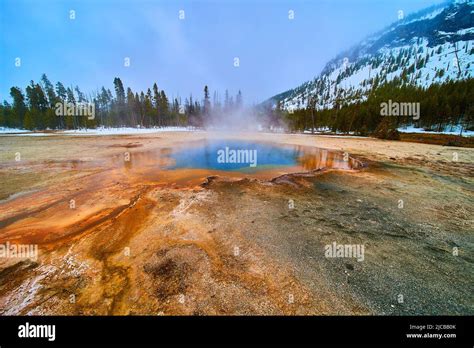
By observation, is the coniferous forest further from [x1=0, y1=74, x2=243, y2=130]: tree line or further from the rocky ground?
the rocky ground

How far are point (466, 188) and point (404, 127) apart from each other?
220 feet

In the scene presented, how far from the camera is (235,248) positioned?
5344 millimetres

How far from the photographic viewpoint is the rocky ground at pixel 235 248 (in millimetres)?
3713

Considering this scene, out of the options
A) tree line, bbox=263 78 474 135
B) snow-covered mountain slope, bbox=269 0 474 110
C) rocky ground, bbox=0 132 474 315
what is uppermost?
snow-covered mountain slope, bbox=269 0 474 110

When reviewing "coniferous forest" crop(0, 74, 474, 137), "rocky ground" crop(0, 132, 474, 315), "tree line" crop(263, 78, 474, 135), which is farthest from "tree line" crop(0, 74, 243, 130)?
"rocky ground" crop(0, 132, 474, 315)

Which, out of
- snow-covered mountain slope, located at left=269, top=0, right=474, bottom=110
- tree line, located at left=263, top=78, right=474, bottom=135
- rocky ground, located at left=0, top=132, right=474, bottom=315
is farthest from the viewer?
snow-covered mountain slope, located at left=269, top=0, right=474, bottom=110

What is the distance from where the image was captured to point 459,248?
538 centimetres

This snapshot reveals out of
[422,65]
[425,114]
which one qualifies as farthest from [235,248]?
[422,65]

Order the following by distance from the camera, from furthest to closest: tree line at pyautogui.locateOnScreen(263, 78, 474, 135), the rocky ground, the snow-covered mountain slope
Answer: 1. the snow-covered mountain slope
2. tree line at pyautogui.locateOnScreen(263, 78, 474, 135)
3. the rocky ground

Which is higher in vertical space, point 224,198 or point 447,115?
point 447,115

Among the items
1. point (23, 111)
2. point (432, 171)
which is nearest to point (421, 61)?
point (432, 171)

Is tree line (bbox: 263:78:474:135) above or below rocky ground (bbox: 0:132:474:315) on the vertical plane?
above

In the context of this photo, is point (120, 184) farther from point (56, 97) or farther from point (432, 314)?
point (56, 97)

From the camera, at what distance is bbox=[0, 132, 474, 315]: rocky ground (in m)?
3.71
